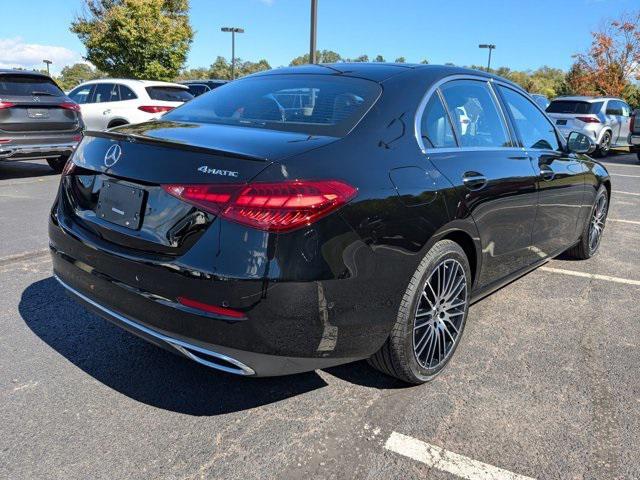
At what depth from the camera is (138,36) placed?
2506 centimetres

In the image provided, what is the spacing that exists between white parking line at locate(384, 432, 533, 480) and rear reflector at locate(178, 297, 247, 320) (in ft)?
2.93

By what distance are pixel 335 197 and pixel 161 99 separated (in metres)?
9.61

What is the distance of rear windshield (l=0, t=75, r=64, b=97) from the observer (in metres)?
8.36

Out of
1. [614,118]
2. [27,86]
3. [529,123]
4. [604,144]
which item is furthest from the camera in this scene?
[614,118]

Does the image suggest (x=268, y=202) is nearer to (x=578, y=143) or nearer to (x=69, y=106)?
(x=578, y=143)

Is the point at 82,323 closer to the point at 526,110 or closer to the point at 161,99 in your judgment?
the point at 526,110

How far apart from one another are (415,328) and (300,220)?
0.97 m

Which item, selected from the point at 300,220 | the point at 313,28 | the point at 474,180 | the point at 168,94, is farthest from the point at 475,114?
the point at 313,28

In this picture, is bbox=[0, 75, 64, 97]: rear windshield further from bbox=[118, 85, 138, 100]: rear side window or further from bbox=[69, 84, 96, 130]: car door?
Answer: bbox=[69, 84, 96, 130]: car door

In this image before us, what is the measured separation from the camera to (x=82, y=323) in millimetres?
3416

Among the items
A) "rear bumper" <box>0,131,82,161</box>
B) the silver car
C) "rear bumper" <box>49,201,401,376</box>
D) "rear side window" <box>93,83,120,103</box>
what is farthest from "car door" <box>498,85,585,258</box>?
the silver car

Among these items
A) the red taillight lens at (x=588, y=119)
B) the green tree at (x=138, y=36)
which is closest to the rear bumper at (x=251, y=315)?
the red taillight lens at (x=588, y=119)

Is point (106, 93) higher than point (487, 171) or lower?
higher

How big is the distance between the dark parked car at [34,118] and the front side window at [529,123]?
23.5ft
